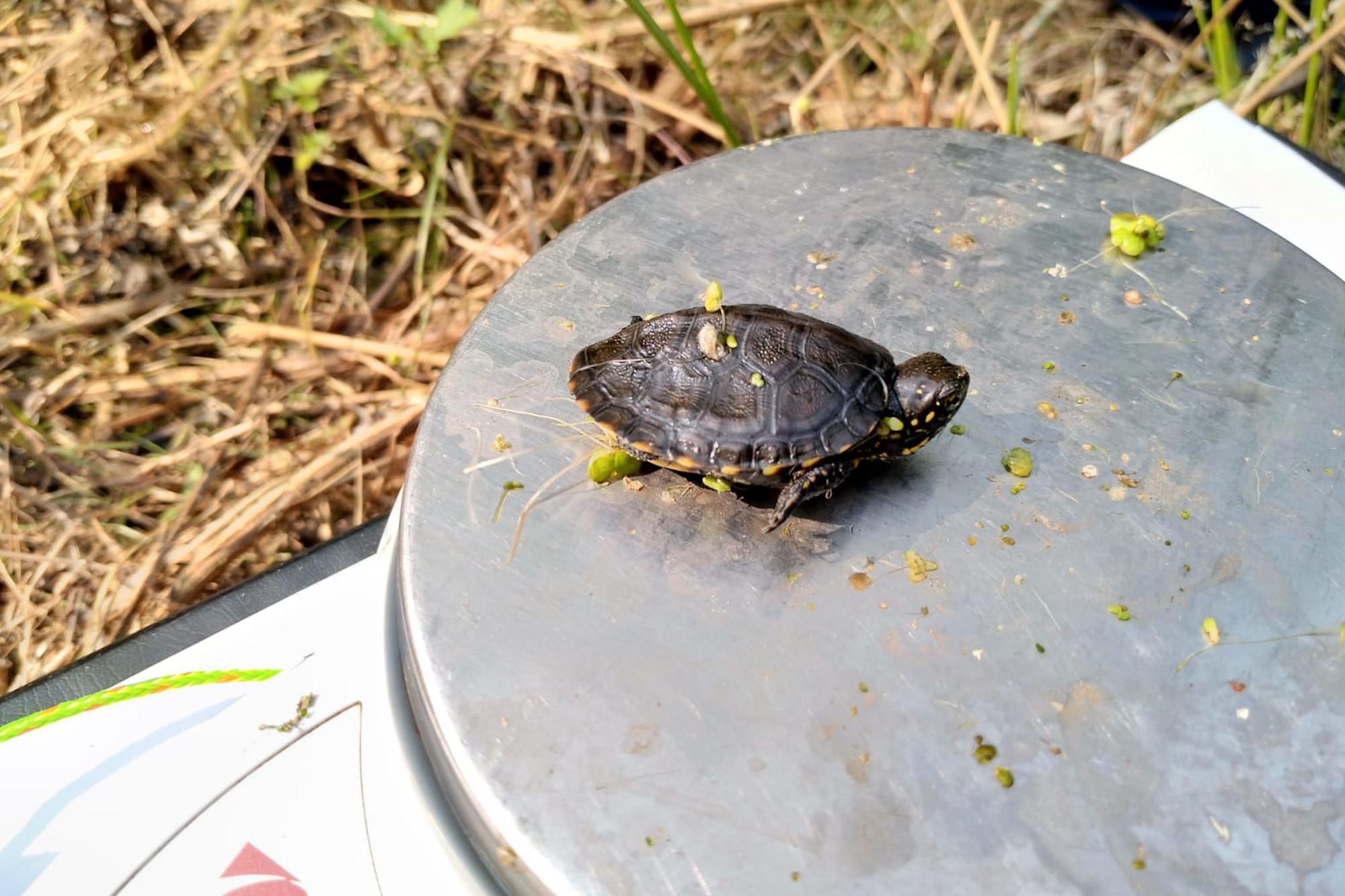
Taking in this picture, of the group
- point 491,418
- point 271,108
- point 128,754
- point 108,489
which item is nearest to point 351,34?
point 271,108

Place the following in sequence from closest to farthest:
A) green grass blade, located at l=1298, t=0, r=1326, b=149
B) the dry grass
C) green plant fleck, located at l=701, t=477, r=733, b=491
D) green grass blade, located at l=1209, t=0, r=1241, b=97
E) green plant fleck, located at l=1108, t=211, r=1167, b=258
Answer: green plant fleck, located at l=701, t=477, r=733, b=491 → green plant fleck, located at l=1108, t=211, r=1167, b=258 → green grass blade, located at l=1298, t=0, r=1326, b=149 → the dry grass → green grass blade, located at l=1209, t=0, r=1241, b=97

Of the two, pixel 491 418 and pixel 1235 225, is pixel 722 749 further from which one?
pixel 1235 225

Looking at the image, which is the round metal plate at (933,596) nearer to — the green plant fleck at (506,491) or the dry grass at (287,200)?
the green plant fleck at (506,491)

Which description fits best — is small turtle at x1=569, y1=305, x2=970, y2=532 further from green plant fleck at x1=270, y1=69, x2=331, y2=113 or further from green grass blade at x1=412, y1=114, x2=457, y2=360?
green plant fleck at x1=270, y1=69, x2=331, y2=113

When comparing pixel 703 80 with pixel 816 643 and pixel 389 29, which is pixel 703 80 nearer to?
pixel 389 29

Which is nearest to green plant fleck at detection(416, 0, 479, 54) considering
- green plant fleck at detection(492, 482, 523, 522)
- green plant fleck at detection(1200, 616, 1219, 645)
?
green plant fleck at detection(492, 482, 523, 522)

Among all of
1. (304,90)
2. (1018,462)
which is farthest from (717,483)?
(304,90)
